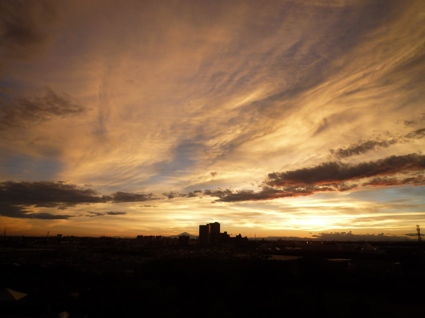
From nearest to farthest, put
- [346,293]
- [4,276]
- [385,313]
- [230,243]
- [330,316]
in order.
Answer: [330,316]
[385,313]
[346,293]
[4,276]
[230,243]

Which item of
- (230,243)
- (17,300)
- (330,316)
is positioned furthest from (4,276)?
(230,243)

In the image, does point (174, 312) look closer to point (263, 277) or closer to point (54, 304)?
point (54, 304)

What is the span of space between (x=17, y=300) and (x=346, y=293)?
41.2 metres

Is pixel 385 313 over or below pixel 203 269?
below

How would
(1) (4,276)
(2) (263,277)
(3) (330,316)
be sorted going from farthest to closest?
1. (1) (4,276)
2. (2) (263,277)
3. (3) (330,316)

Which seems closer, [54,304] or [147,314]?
[147,314]

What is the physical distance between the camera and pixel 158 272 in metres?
48.8

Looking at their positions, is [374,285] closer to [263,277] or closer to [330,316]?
[263,277]

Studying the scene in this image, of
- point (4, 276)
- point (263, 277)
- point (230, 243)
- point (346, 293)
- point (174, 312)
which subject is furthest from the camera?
point (230, 243)

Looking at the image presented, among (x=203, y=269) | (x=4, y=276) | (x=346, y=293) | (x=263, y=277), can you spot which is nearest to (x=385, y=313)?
(x=346, y=293)

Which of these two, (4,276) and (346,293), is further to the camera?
(4,276)

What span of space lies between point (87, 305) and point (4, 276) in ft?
98.4

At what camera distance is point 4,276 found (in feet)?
167

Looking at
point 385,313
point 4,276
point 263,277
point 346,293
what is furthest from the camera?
point 4,276
